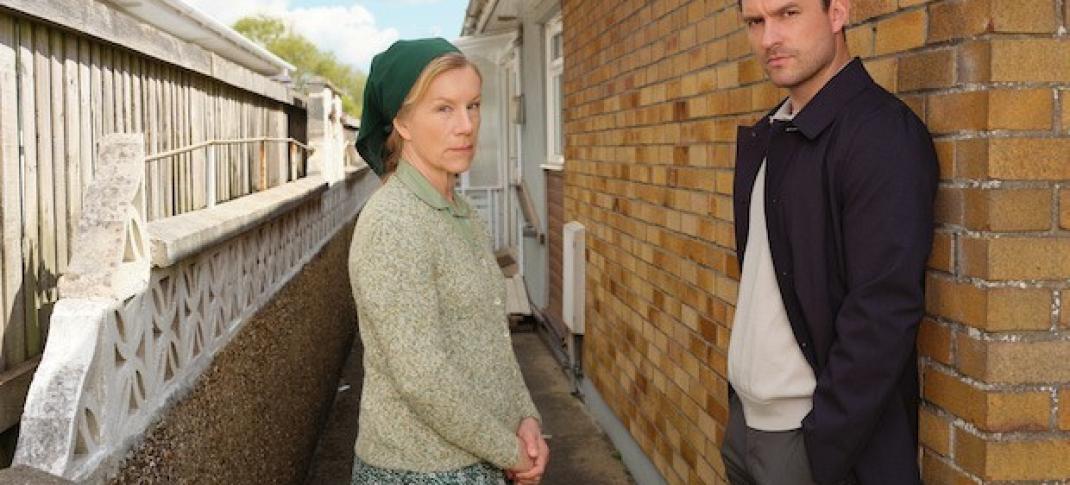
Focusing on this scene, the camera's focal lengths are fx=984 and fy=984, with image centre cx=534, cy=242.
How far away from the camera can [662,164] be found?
4.62 m

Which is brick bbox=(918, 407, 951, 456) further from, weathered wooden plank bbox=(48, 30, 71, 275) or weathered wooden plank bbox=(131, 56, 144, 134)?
weathered wooden plank bbox=(131, 56, 144, 134)

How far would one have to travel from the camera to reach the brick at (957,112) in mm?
1932

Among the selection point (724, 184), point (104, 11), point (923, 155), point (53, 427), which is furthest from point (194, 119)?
point (923, 155)

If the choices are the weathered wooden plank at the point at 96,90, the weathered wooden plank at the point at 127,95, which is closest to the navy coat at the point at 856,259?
the weathered wooden plank at the point at 96,90

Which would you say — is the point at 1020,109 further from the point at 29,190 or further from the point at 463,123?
the point at 29,190

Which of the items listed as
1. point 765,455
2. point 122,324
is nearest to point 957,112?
point 765,455

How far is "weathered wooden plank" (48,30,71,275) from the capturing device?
2631 mm

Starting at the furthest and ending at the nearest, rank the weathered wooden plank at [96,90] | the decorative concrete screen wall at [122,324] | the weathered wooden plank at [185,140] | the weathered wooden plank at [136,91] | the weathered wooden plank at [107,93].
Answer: the weathered wooden plank at [185,140]
the weathered wooden plank at [136,91]
the weathered wooden plank at [107,93]
the weathered wooden plank at [96,90]
the decorative concrete screen wall at [122,324]

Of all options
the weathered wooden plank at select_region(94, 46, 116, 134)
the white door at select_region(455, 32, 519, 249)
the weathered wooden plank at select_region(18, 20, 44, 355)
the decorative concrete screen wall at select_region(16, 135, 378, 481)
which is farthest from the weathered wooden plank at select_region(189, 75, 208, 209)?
the white door at select_region(455, 32, 519, 249)

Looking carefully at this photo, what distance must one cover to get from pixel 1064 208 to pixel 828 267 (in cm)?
47

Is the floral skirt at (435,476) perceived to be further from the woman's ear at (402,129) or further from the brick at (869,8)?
the brick at (869,8)

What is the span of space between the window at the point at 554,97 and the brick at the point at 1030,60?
23.2 feet

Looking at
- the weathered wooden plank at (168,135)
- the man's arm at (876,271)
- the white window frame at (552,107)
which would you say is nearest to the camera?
the man's arm at (876,271)

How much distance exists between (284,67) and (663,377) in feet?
19.4
